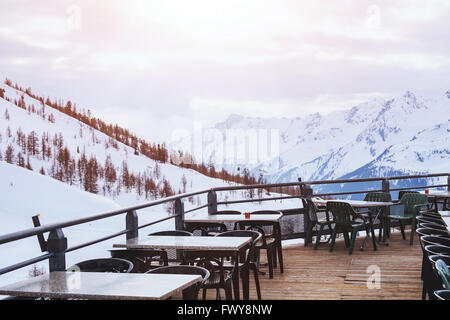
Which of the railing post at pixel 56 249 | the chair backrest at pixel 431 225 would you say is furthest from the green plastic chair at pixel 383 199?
the railing post at pixel 56 249

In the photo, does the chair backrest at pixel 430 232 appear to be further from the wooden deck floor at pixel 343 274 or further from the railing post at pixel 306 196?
the railing post at pixel 306 196

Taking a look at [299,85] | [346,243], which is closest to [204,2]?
[346,243]

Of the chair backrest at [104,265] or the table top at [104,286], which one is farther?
the chair backrest at [104,265]

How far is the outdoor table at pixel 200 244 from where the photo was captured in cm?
380

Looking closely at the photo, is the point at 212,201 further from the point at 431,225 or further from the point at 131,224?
→ the point at 431,225

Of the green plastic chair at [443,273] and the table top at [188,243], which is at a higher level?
the green plastic chair at [443,273]

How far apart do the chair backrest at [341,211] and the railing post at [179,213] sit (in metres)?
2.29

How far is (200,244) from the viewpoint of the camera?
12.9 ft

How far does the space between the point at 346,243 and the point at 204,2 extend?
5.58 metres

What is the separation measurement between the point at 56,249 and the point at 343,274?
354 centimetres

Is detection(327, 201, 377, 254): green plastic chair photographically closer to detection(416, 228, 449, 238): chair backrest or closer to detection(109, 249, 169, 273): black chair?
detection(416, 228, 449, 238): chair backrest

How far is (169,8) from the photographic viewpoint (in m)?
10.9

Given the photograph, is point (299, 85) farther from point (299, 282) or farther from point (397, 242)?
point (299, 282)

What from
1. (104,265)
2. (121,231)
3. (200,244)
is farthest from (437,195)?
(104,265)
